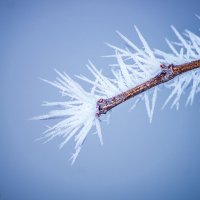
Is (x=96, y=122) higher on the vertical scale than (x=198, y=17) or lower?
lower

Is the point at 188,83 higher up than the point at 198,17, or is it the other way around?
the point at 198,17

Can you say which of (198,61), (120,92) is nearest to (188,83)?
(198,61)

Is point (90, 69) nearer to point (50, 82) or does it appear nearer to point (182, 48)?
point (50, 82)

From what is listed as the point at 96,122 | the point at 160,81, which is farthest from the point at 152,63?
the point at 96,122

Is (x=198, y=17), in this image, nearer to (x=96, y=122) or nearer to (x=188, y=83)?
(x=188, y=83)

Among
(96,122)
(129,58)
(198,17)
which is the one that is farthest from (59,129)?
(198,17)
